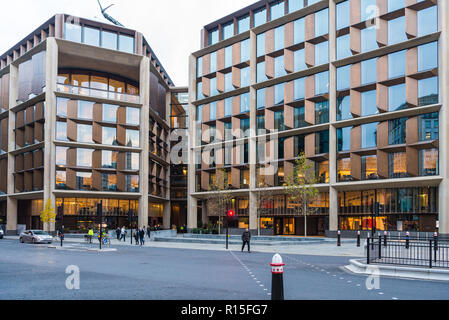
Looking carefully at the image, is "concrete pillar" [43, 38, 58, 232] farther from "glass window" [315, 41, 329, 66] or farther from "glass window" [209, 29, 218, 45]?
"glass window" [315, 41, 329, 66]

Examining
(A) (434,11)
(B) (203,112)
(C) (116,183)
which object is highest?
(A) (434,11)

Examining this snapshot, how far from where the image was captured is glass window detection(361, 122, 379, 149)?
47972mm

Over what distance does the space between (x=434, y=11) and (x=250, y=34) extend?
23391 millimetres

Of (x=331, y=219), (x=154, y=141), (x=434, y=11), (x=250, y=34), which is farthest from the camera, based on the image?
(x=154, y=141)

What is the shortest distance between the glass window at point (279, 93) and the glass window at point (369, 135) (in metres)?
11.6

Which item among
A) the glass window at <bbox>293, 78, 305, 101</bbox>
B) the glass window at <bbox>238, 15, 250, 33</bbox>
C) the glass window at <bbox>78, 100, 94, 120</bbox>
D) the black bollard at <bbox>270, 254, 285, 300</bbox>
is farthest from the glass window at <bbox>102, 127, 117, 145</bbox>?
the black bollard at <bbox>270, 254, 285, 300</bbox>

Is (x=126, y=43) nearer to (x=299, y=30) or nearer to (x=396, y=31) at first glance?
(x=299, y=30)

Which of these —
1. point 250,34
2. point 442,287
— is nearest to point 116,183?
point 250,34

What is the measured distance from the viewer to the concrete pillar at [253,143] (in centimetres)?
5791

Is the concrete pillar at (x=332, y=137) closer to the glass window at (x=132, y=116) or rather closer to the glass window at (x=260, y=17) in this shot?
the glass window at (x=260, y=17)

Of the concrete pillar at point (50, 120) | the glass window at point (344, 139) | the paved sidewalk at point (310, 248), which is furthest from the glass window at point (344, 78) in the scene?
the concrete pillar at point (50, 120)

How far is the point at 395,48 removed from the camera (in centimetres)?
4606
